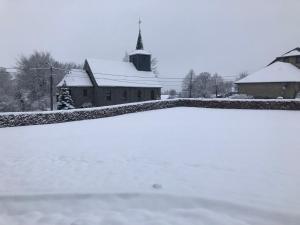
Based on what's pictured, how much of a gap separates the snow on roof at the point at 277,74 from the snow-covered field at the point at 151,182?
2911 cm

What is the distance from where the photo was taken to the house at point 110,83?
3509cm

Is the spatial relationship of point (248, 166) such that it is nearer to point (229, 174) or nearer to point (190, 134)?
point (229, 174)

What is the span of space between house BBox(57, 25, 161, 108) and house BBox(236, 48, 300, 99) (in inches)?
503

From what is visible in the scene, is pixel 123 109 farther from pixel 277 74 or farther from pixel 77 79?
pixel 277 74

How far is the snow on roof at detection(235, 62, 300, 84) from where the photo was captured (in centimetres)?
3631

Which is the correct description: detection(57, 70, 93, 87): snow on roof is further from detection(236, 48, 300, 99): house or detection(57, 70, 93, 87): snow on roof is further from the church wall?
the church wall

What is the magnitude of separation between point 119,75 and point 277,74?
20631 millimetres

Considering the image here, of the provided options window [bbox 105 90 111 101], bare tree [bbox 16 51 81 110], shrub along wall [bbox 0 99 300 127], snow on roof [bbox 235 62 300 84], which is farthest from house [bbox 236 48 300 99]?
bare tree [bbox 16 51 81 110]

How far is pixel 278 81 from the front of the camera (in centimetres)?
3622

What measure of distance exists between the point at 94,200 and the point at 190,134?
298 inches

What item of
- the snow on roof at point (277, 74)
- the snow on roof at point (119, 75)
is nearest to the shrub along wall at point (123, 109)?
the snow on roof at point (119, 75)

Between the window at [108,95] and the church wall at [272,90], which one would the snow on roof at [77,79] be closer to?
the window at [108,95]

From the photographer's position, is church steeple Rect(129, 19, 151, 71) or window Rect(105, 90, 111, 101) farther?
church steeple Rect(129, 19, 151, 71)

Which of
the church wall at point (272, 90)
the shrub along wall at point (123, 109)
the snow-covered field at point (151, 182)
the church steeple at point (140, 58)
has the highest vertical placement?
the church steeple at point (140, 58)
